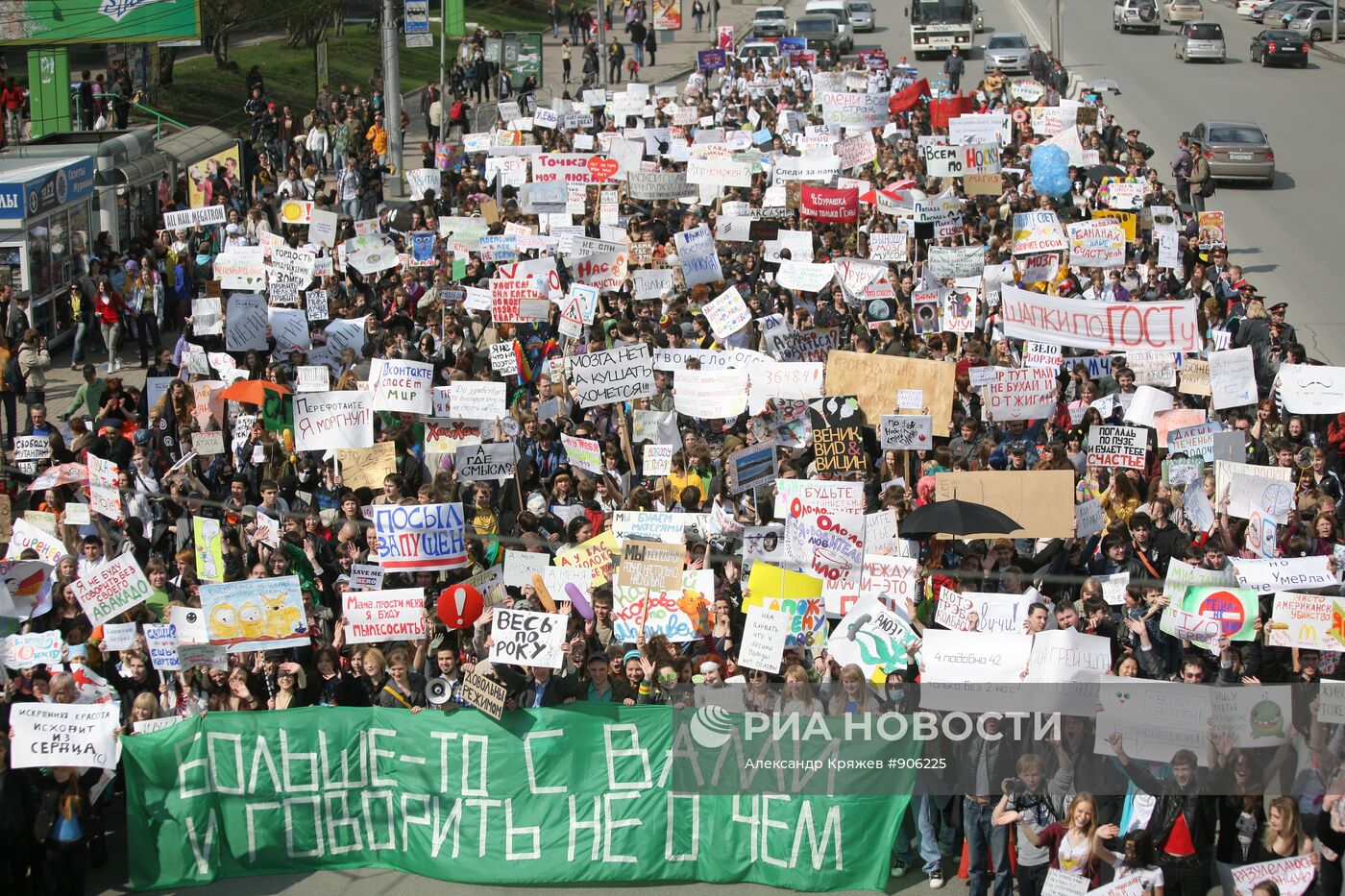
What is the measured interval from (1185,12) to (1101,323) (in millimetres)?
44711

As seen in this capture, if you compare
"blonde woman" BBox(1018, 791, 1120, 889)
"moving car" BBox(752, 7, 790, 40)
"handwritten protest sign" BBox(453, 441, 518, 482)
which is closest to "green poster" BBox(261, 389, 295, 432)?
"handwritten protest sign" BBox(453, 441, 518, 482)

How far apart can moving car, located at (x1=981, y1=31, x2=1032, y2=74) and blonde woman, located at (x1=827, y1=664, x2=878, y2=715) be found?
34.2 metres

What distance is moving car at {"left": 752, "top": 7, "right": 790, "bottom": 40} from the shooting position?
4847cm

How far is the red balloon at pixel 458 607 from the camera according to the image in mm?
11172

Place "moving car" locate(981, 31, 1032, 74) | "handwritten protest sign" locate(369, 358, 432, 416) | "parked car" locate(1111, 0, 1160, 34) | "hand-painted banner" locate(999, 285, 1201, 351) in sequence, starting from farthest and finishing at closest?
"parked car" locate(1111, 0, 1160, 34) → "moving car" locate(981, 31, 1032, 74) → "hand-painted banner" locate(999, 285, 1201, 351) → "handwritten protest sign" locate(369, 358, 432, 416)

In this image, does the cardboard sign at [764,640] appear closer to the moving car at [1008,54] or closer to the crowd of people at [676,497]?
the crowd of people at [676,497]

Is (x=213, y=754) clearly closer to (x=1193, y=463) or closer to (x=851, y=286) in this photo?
(x=1193, y=463)

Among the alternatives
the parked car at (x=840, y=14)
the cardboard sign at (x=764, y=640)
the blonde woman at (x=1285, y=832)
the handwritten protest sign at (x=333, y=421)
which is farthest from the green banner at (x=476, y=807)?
the parked car at (x=840, y=14)

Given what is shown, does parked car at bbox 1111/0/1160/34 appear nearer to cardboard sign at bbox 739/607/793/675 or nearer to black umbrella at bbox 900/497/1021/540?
black umbrella at bbox 900/497/1021/540

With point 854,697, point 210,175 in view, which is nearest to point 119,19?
point 210,175

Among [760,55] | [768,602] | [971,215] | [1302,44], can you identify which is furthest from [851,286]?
[1302,44]

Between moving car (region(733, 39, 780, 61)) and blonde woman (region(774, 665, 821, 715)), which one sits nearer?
blonde woman (region(774, 665, 821, 715))

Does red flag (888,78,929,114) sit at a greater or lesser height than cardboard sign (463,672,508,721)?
greater

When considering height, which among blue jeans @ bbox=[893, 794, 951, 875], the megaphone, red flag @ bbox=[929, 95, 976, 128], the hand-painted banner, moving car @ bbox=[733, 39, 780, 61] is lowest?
blue jeans @ bbox=[893, 794, 951, 875]
